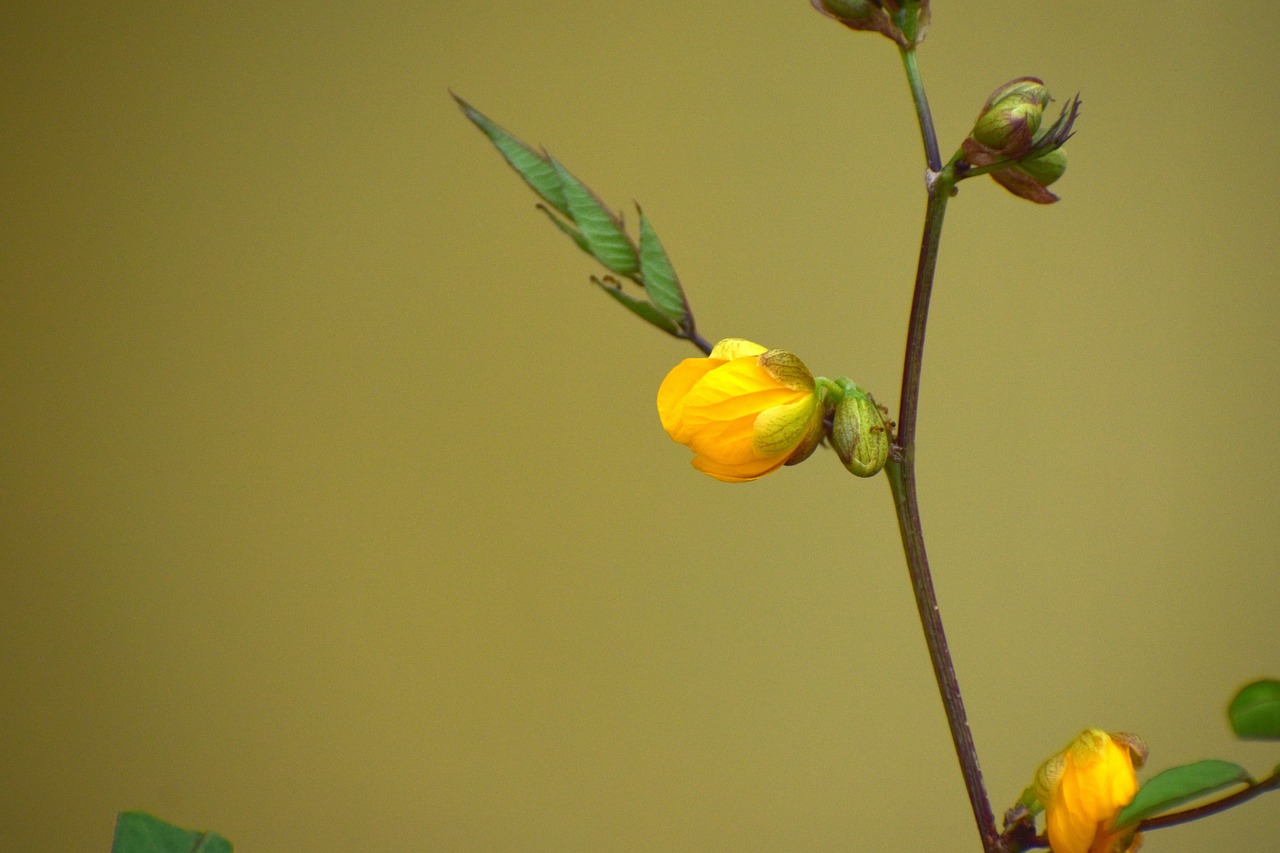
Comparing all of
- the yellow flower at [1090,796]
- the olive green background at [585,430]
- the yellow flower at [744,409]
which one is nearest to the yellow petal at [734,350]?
the yellow flower at [744,409]

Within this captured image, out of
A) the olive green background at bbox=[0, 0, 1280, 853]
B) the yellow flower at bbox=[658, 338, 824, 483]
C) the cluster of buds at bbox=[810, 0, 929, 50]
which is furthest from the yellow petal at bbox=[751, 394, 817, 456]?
the olive green background at bbox=[0, 0, 1280, 853]

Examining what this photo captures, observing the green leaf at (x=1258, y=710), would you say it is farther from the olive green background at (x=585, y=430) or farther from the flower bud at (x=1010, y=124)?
the olive green background at (x=585, y=430)

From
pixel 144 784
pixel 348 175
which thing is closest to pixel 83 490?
pixel 144 784

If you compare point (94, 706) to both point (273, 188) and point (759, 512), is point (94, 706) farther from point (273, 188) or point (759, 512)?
point (759, 512)

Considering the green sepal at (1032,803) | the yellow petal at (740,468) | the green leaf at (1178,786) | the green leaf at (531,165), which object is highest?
the green leaf at (531,165)

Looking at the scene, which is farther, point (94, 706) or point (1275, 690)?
point (94, 706)

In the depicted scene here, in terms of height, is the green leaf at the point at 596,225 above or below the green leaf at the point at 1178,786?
above
